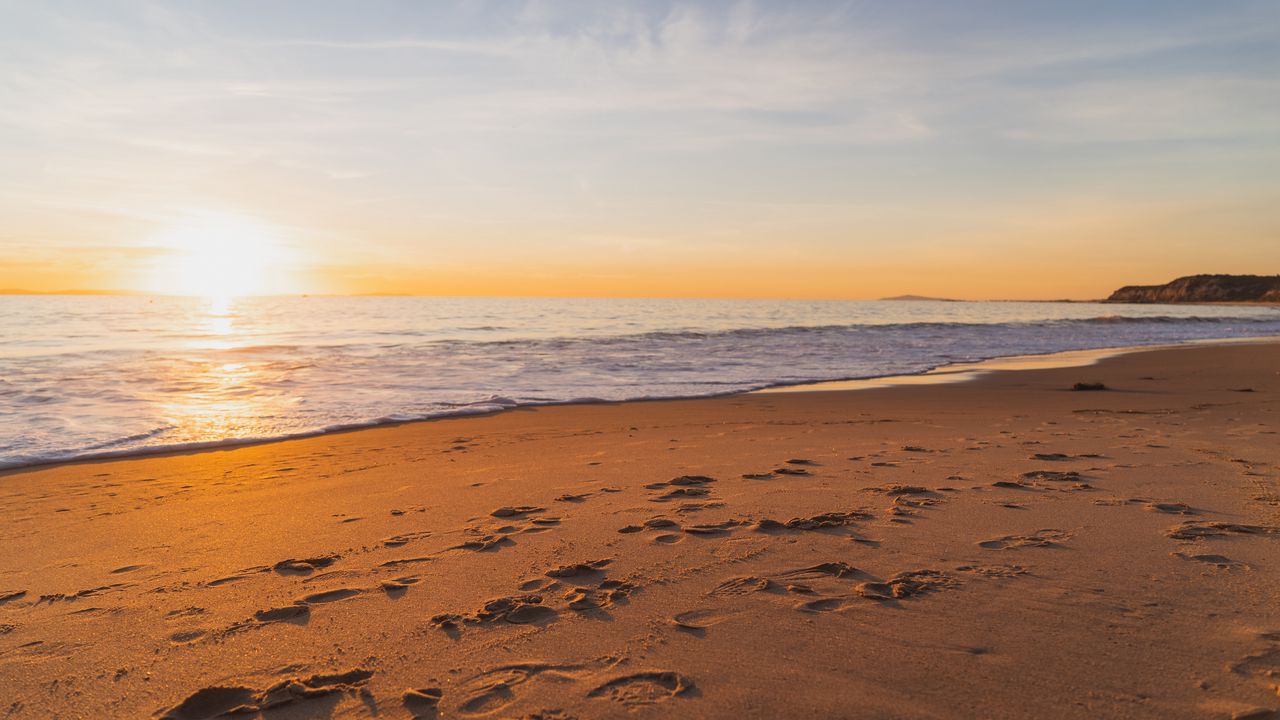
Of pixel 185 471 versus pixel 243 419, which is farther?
pixel 243 419

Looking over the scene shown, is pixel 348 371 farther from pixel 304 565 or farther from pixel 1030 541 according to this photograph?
pixel 1030 541

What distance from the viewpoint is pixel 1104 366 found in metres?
17.5

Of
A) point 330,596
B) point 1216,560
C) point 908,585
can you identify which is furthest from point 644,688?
point 1216,560

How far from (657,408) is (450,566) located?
711cm

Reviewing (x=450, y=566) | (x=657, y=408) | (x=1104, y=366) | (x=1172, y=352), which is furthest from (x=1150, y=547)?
(x=1172, y=352)

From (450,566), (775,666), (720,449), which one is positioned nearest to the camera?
(775,666)

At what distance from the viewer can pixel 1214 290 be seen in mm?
113938

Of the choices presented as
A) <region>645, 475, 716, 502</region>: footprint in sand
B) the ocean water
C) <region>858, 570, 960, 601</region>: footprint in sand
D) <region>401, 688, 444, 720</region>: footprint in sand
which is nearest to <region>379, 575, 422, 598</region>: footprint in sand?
<region>401, 688, 444, 720</region>: footprint in sand

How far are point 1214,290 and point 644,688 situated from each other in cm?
14454

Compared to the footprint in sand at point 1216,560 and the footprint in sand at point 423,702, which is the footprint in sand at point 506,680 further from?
the footprint in sand at point 1216,560

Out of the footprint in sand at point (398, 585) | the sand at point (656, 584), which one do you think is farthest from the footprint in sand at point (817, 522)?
the footprint in sand at point (398, 585)

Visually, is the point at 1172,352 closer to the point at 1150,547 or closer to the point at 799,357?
the point at 799,357

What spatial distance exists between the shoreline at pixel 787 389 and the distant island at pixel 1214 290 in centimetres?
11206

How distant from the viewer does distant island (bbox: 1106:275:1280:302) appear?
10869 centimetres
